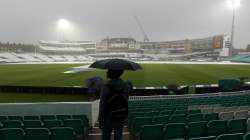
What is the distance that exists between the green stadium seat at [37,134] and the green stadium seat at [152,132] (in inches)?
60.4

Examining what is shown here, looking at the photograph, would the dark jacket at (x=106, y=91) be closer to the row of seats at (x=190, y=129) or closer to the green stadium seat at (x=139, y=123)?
the row of seats at (x=190, y=129)

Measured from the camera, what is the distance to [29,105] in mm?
8070

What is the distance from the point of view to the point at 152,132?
3908mm

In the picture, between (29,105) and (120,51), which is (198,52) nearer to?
(120,51)

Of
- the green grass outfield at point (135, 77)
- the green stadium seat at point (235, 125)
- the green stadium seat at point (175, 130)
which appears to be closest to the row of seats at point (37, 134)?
the green stadium seat at point (175, 130)

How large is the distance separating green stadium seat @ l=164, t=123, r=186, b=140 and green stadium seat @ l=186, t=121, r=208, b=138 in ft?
0.28

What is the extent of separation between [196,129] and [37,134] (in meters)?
2.61

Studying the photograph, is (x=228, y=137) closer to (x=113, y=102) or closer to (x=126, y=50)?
(x=113, y=102)

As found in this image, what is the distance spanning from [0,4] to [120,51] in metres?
51.4

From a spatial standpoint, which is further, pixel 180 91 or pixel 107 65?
pixel 180 91

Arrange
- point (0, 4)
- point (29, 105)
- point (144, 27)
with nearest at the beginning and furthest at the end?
point (29, 105) → point (0, 4) → point (144, 27)

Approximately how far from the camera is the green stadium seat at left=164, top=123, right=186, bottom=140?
394 cm

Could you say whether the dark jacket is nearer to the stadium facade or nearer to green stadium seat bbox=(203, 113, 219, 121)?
green stadium seat bbox=(203, 113, 219, 121)

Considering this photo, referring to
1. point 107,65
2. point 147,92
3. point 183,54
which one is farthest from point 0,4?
point 107,65
